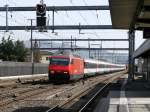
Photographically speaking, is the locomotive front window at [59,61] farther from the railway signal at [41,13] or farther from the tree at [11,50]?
the tree at [11,50]

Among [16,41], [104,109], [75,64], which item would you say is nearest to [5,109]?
[104,109]

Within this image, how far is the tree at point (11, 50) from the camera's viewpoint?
78.8 metres

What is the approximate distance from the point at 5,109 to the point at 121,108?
4732 millimetres

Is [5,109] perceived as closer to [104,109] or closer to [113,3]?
[104,109]

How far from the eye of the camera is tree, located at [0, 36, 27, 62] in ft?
259

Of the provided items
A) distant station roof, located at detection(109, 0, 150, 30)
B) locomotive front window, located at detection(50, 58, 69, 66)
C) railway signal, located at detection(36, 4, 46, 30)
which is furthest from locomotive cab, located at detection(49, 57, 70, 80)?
distant station roof, located at detection(109, 0, 150, 30)

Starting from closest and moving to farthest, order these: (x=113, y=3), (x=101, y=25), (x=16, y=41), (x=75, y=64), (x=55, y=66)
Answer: (x=113, y=3)
(x=55, y=66)
(x=75, y=64)
(x=101, y=25)
(x=16, y=41)

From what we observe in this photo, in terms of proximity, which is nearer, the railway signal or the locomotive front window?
the railway signal

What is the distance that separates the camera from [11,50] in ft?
261

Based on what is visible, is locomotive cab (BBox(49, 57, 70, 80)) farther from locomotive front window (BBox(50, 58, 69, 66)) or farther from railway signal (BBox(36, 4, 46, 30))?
railway signal (BBox(36, 4, 46, 30))

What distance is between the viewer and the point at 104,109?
63.0 ft

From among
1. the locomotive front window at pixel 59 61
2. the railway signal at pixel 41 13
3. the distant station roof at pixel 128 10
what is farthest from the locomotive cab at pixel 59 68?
the distant station roof at pixel 128 10

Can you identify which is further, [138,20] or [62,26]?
[62,26]

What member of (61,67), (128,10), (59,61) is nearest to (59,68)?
(61,67)
